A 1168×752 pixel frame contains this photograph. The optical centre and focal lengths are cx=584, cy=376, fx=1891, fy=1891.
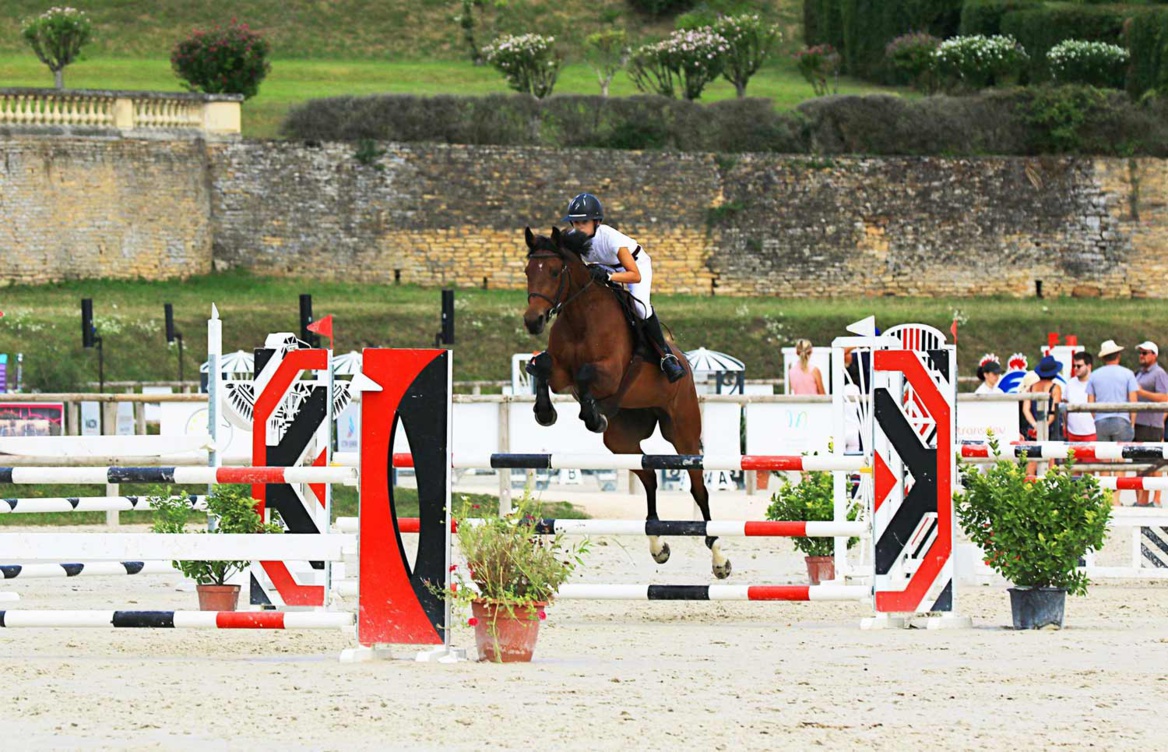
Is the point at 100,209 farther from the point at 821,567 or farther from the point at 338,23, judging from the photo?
the point at 821,567

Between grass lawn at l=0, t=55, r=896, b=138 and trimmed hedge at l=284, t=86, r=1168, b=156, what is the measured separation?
2624mm

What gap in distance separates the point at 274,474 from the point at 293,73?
130ft

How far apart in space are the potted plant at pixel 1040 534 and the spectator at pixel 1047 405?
5920 mm

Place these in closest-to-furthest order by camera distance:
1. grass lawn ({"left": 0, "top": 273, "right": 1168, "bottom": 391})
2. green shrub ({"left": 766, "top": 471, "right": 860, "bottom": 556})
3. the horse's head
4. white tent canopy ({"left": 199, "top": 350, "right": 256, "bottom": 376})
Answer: the horse's head
green shrub ({"left": 766, "top": 471, "right": 860, "bottom": 556})
white tent canopy ({"left": 199, "top": 350, "right": 256, "bottom": 376})
grass lawn ({"left": 0, "top": 273, "right": 1168, "bottom": 391})

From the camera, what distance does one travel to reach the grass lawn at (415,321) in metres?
26.3

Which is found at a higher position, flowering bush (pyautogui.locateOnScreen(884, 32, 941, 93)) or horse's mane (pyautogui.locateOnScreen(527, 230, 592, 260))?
flowering bush (pyautogui.locateOnScreen(884, 32, 941, 93))

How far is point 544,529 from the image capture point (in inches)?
290

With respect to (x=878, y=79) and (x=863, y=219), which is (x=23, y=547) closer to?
(x=863, y=219)

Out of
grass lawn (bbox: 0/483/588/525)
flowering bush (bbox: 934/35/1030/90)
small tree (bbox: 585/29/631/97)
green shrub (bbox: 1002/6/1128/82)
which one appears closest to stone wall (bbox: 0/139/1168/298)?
flowering bush (bbox: 934/35/1030/90)

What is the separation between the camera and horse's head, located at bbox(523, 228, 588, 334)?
8.51 metres

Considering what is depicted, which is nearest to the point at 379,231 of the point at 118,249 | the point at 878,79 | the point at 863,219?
the point at 118,249

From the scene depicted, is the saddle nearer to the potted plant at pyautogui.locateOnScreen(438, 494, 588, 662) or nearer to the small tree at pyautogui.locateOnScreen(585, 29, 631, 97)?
the potted plant at pyautogui.locateOnScreen(438, 494, 588, 662)

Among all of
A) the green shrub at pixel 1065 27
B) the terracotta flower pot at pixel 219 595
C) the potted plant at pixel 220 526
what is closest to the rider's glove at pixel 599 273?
the potted plant at pixel 220 526

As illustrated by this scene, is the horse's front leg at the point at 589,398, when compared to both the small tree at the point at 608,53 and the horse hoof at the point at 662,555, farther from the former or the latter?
the small tree at the point at 608,53
